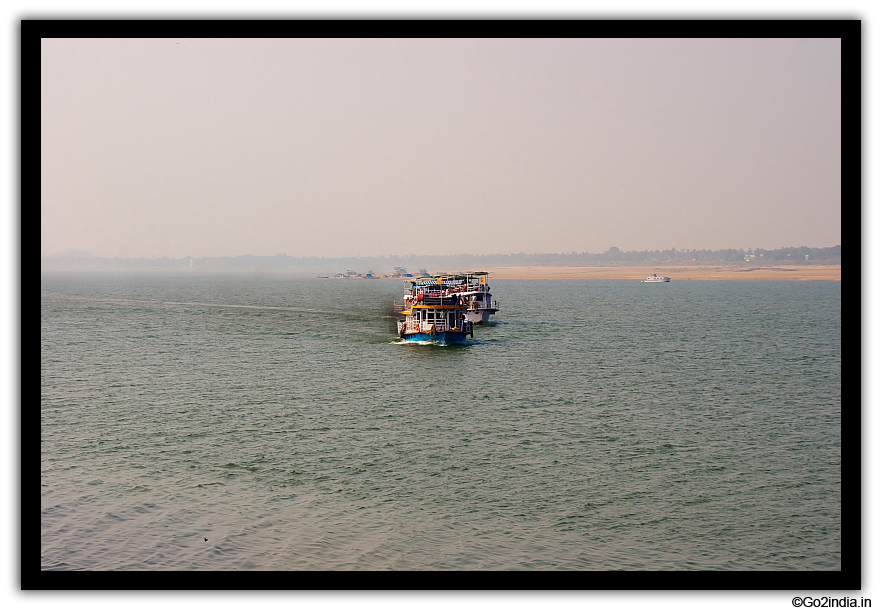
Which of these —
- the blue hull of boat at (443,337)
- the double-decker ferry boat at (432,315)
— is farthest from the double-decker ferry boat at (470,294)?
the blue hull of boat at (443,337)

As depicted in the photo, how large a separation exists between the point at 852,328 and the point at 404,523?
15.7 m

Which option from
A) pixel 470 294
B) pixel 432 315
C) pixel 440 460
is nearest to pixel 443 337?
pixel 432 315

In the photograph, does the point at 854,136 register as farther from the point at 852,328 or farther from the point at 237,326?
the point at 237,326

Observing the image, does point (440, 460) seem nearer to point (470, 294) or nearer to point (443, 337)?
point (443, 337)

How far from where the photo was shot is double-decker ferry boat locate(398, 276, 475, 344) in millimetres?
81062

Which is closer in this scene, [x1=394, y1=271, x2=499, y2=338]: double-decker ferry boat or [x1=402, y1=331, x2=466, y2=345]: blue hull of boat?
[x1=402, y1=331, x2=466, y2=345]: blue hull of boat

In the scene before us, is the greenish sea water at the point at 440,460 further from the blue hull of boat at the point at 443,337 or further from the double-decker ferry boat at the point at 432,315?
the double-decker ferry boat at the point at 432,315

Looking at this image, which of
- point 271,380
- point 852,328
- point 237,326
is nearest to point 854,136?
point 852,328

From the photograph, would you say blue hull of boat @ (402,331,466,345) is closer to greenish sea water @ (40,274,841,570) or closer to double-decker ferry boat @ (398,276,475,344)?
double-decker ferry boat @ (398,276,475,344)

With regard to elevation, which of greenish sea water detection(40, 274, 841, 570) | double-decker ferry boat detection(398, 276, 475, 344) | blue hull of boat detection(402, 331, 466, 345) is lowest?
greenish sea water detection(40, 274, 841, 570)

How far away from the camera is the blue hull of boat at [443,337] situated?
8131cm

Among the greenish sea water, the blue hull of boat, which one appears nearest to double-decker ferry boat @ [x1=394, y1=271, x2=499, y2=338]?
the blue hull of boat

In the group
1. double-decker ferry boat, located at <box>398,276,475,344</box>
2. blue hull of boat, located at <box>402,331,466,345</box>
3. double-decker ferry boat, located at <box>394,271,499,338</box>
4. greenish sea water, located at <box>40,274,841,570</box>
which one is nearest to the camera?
greenish sea water, located at <box>40,274,841,570</box>

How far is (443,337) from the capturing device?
81312 millimetres
